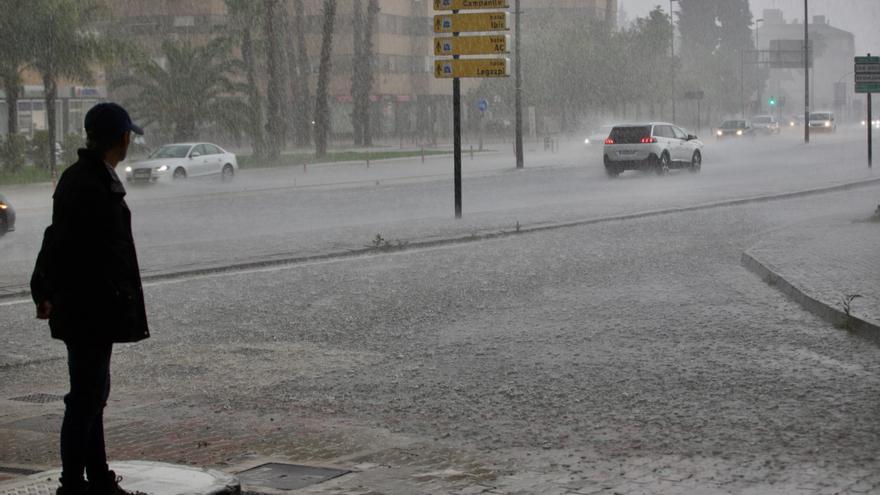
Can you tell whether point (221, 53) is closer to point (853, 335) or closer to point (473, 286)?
point (473, 286)

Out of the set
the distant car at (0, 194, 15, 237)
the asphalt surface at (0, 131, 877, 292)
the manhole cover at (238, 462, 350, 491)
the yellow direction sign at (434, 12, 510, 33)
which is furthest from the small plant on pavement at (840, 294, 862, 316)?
the distant car at (0, 194, 15, 237)

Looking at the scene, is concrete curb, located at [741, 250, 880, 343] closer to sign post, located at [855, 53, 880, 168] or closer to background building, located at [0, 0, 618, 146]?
sign post, located at [855, 53, 880, 168]

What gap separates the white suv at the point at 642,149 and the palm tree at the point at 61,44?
63.2 ft

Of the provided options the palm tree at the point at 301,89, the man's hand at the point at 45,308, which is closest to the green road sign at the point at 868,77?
the man's hand at the point at 45,308

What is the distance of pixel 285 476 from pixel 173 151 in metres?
34.7

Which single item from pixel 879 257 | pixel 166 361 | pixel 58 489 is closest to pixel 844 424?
pixel 58 489

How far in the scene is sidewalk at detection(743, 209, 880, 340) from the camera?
11266 millimetres

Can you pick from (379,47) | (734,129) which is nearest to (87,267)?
(734,129)

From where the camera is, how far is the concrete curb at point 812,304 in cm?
1037

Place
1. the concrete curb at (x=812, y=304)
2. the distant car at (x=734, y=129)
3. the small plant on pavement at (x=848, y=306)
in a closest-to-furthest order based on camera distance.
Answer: the concrete curb at (x=812, y=304) → the small plant on pavement at (x=848, y=306) → the distant car at (x=734, y=129)

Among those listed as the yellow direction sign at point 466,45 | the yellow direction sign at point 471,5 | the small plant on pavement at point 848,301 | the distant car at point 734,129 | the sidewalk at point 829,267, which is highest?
the yellow direction sign at point 471,5

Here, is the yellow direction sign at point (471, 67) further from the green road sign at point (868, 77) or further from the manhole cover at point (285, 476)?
the manhole cover at point (285, 476)

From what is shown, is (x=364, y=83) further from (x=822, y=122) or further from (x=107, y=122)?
(x=107, y=122)

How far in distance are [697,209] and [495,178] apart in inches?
608
